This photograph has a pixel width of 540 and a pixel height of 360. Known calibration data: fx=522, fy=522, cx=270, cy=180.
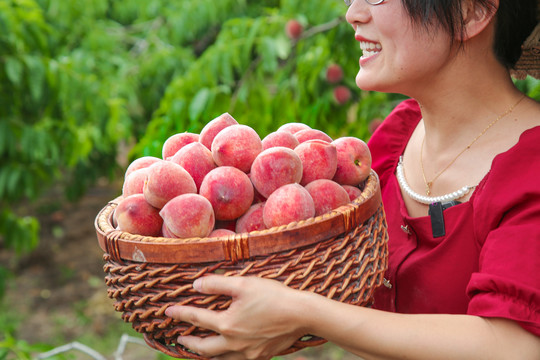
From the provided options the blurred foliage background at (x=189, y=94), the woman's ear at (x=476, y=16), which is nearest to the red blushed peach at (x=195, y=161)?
the woman's ear at (x=476, y=16)

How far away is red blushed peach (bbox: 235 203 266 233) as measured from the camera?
3.67 feet

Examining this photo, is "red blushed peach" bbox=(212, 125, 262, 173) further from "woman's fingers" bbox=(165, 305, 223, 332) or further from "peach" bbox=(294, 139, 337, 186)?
"woman's fingers" bbox=(165, 305, 223, 332)

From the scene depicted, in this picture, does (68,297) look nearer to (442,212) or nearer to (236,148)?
(236,148)

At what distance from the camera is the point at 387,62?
49.9 inches

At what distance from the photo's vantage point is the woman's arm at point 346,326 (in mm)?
962

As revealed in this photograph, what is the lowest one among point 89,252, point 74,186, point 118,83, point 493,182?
point 89,252

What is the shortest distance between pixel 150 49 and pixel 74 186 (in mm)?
1462

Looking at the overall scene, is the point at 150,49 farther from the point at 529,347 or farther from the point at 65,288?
the point at 529,347

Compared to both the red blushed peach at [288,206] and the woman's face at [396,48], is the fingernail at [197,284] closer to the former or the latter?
the red blushed peach at [288,206]

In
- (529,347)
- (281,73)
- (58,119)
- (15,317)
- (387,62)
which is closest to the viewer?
(529,347)

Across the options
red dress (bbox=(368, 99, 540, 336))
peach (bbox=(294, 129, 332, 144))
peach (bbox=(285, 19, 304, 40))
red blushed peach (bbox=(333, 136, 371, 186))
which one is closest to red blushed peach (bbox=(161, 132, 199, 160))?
peach (bbox=(294, 129, 332, 144))

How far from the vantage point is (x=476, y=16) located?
4.06 feet

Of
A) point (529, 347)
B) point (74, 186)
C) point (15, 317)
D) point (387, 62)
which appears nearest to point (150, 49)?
point (74, 186)

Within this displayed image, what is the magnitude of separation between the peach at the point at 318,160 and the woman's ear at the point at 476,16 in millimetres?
420
